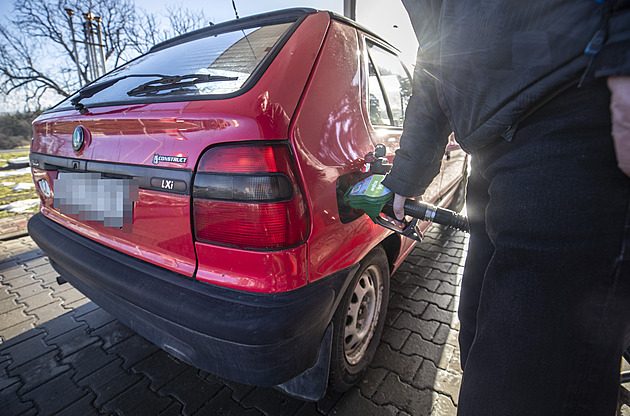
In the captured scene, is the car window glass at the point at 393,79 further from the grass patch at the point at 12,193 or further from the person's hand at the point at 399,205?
the grass patch at the point at 12,193

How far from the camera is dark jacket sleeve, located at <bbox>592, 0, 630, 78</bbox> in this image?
55 cm

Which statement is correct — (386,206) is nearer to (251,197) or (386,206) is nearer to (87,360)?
(251,197)

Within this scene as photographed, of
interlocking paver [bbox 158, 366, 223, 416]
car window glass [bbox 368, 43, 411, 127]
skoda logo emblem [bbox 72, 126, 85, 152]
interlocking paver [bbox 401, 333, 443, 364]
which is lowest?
interlocking paver [bbox 158, 366, 223, 416]

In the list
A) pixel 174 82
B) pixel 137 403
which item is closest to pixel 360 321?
pixel 137 403

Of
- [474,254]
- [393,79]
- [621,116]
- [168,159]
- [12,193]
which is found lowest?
[12,193]

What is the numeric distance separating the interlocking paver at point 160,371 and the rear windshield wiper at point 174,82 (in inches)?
61.4

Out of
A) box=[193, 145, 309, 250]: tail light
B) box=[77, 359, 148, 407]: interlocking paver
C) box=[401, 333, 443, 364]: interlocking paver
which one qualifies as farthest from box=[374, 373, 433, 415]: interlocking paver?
box=[77, 359, 148, 407]: interlocking paver

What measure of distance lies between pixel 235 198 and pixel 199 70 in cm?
75

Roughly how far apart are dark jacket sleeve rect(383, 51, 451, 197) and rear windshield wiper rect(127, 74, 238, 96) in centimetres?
69

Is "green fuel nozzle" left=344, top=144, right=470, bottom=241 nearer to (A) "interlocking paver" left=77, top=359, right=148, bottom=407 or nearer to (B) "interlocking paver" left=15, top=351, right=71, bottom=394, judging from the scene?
(A) "interlocking paver" left=77, top=359, right=148, bottom=407

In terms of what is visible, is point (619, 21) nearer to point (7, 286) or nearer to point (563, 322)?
point (563, 322)

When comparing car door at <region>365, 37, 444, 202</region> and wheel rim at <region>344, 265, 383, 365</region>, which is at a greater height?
car door at <region>365, 37, 444, 202</region>

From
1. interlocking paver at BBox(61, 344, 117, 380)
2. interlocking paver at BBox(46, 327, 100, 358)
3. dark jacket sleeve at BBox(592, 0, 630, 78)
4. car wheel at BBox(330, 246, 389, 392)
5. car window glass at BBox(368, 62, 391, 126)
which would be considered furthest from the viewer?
interlocking paver at BBox(46, 327, 100, 358)

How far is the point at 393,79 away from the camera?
2.38m
